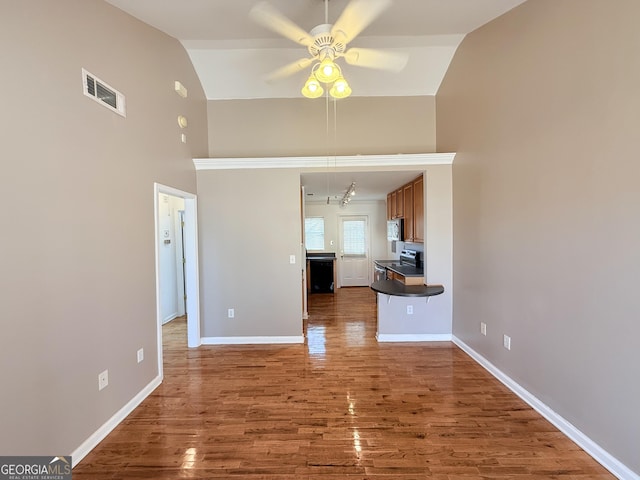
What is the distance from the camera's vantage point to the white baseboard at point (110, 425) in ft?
6.12

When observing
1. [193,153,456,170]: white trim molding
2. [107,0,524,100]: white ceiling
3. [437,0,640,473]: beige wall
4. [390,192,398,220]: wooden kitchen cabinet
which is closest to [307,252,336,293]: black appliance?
[390,192,398,220]: wooden kitchen cabinet

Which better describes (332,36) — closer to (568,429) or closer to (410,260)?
(568,429)

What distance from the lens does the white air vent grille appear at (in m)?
1.99

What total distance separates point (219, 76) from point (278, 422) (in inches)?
160

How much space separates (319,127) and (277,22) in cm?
232

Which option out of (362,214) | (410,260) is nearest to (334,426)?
(410,260)

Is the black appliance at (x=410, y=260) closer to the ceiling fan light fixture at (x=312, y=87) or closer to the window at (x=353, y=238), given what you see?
the window at (x=353, y=238)

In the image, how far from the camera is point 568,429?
2.03 metres

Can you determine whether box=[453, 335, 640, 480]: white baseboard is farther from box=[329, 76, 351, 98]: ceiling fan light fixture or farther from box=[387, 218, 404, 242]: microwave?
box=[329, 76, 351, 98]: ceiling fan light fixture

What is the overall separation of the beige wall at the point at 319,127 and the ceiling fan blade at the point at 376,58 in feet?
6.30

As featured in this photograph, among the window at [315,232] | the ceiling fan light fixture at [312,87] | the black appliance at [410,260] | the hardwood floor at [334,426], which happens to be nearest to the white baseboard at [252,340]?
the hardwood floor at [334,426]

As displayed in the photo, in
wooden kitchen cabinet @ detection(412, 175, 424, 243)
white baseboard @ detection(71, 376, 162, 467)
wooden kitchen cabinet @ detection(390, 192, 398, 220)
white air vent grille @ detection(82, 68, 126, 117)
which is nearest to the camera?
white baseboard @ detection(71, 376, 162, 467)

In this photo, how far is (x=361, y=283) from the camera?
7695 mm

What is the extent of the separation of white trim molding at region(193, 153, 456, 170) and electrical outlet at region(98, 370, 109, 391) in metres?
2.51
